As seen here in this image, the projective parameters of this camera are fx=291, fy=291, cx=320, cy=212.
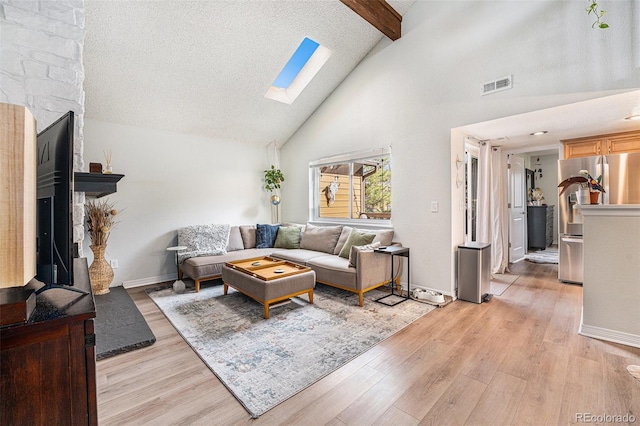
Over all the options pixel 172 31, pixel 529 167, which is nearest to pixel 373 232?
pixel 172 31

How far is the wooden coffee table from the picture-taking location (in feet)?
9.83

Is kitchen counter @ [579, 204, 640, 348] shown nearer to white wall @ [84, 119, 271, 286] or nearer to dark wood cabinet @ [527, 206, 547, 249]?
white wall @ [84, 119, 271, 286]

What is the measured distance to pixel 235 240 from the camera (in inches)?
198

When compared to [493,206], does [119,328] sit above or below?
below

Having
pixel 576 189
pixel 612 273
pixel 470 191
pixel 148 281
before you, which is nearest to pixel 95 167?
pixel 148 281

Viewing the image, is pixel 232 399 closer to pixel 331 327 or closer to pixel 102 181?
pixel 331 327

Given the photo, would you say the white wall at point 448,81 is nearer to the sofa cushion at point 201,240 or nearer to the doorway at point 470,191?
the doorway at point 470,191

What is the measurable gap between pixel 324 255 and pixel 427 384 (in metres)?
2.53

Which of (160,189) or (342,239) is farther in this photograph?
(160,189)

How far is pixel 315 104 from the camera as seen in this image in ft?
17.1

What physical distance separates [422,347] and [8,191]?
2.62 m

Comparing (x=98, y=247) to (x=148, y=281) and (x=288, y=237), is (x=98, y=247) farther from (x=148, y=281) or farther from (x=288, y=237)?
(x=288, y=237)

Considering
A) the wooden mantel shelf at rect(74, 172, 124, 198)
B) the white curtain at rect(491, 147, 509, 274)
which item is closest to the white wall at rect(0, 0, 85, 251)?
Result: the wooden mantel shelf at rect(74, 172, 124, 198)

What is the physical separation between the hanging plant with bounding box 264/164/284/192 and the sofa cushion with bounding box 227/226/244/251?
1.14 m
